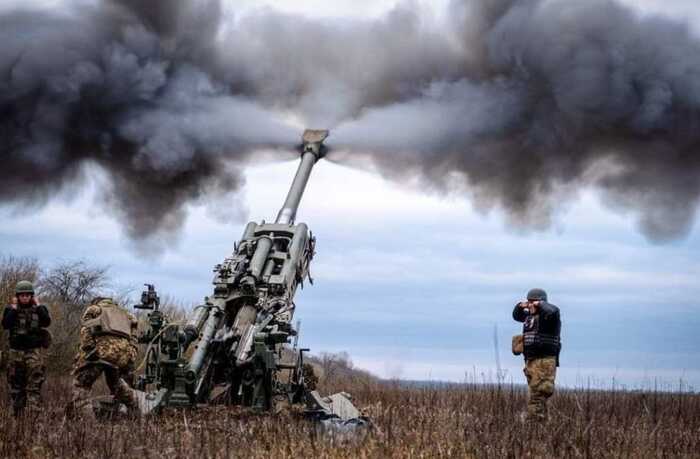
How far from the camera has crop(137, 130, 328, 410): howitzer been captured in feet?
42.7

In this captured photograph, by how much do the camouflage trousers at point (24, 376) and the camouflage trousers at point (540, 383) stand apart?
7.30 metres

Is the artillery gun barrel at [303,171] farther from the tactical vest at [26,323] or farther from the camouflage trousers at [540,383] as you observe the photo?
the camouflage trousers at [540,383]

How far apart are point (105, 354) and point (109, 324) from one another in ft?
1.39

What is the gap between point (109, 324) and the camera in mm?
12336

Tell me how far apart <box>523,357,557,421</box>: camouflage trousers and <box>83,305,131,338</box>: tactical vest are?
19.3 ft

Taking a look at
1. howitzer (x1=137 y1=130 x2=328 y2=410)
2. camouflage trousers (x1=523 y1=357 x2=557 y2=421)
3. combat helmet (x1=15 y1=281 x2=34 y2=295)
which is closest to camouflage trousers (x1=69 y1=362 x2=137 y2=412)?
howitzer (x1=137 y1=130 x2=328 y2=410)

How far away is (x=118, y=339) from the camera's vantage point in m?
12.4

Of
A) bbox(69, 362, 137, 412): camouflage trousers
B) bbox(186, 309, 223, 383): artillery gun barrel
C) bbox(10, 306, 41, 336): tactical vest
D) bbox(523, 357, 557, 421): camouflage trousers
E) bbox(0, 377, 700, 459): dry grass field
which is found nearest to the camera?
bbox(0, 377, 700, 459): dry grass field

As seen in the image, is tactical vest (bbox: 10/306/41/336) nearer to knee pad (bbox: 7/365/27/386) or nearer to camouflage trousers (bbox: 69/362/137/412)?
knee pad (bbox: 7/365/27/386)

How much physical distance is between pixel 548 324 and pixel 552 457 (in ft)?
14.2

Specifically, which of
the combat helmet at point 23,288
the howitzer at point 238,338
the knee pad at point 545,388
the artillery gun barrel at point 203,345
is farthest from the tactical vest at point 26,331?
the knee pad at point 545,388

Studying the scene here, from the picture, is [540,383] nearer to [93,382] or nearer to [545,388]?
[545,388]

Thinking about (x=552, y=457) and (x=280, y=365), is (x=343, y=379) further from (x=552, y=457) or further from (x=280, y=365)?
(x=552, y=457)

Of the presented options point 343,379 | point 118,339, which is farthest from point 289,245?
point 343,379
